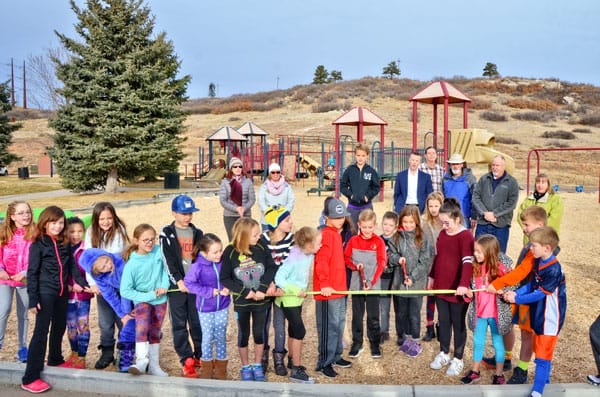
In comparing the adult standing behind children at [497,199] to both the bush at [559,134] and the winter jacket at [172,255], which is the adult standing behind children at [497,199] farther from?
the bush at [559,134]

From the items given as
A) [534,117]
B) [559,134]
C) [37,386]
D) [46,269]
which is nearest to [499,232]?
→ [46,269]

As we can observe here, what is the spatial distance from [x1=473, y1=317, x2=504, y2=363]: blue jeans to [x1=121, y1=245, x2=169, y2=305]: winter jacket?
259 centimetres

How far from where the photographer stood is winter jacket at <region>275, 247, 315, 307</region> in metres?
4.29

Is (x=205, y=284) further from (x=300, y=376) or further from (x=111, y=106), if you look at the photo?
(x=111, y=106)

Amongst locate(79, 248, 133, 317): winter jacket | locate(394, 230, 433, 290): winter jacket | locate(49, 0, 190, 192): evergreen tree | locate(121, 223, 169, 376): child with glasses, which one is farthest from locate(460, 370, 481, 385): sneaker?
locate(49, 0, 190, 192): evergreen tree

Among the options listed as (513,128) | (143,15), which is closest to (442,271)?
(143,15)

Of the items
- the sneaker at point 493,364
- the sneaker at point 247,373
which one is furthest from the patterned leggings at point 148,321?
the sneaker at point 493,364

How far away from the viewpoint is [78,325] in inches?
177

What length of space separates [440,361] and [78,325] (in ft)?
10.3

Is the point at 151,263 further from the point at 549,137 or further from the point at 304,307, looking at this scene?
the point at 549,137

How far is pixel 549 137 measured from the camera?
4228cm

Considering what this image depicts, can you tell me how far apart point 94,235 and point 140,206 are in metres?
13.0

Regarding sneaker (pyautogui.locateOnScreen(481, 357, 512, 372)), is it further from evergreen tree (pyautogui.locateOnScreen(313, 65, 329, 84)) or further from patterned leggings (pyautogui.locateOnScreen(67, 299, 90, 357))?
evergreen tree (pyautogui.locateOnScreen(313, 65, 329, 84))

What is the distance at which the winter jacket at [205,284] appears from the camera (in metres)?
4.20
